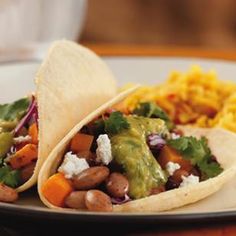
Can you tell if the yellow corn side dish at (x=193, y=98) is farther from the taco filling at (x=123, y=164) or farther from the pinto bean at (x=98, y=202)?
the pinto bean at (x=98, y=202)

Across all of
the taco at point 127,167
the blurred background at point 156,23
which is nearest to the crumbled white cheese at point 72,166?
the taco at point 127,167

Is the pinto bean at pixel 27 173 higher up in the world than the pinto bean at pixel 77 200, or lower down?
lower down

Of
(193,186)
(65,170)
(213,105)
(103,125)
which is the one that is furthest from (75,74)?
(213,105)

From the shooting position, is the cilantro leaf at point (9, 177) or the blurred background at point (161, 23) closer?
the cilantro leaf at point (9, 177)

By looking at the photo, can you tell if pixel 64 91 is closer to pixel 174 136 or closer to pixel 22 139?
pixel 22 139

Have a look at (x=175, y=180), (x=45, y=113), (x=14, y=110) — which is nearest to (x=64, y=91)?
(x=45, y=113)

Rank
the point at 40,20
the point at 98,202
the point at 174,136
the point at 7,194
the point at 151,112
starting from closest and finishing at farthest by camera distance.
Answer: the point at 98,202, the point at 7,194, the point at 174,136, the point at 151,112, the point at 40,20

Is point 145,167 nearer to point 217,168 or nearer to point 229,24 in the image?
point 217,168

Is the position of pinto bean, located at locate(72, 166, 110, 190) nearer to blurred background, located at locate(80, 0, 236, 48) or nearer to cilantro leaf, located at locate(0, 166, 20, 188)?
cilantro leaf, located at locate(0, 166, 20, 188)

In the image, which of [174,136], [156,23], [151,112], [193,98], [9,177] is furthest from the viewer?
Answer: [156,23]
